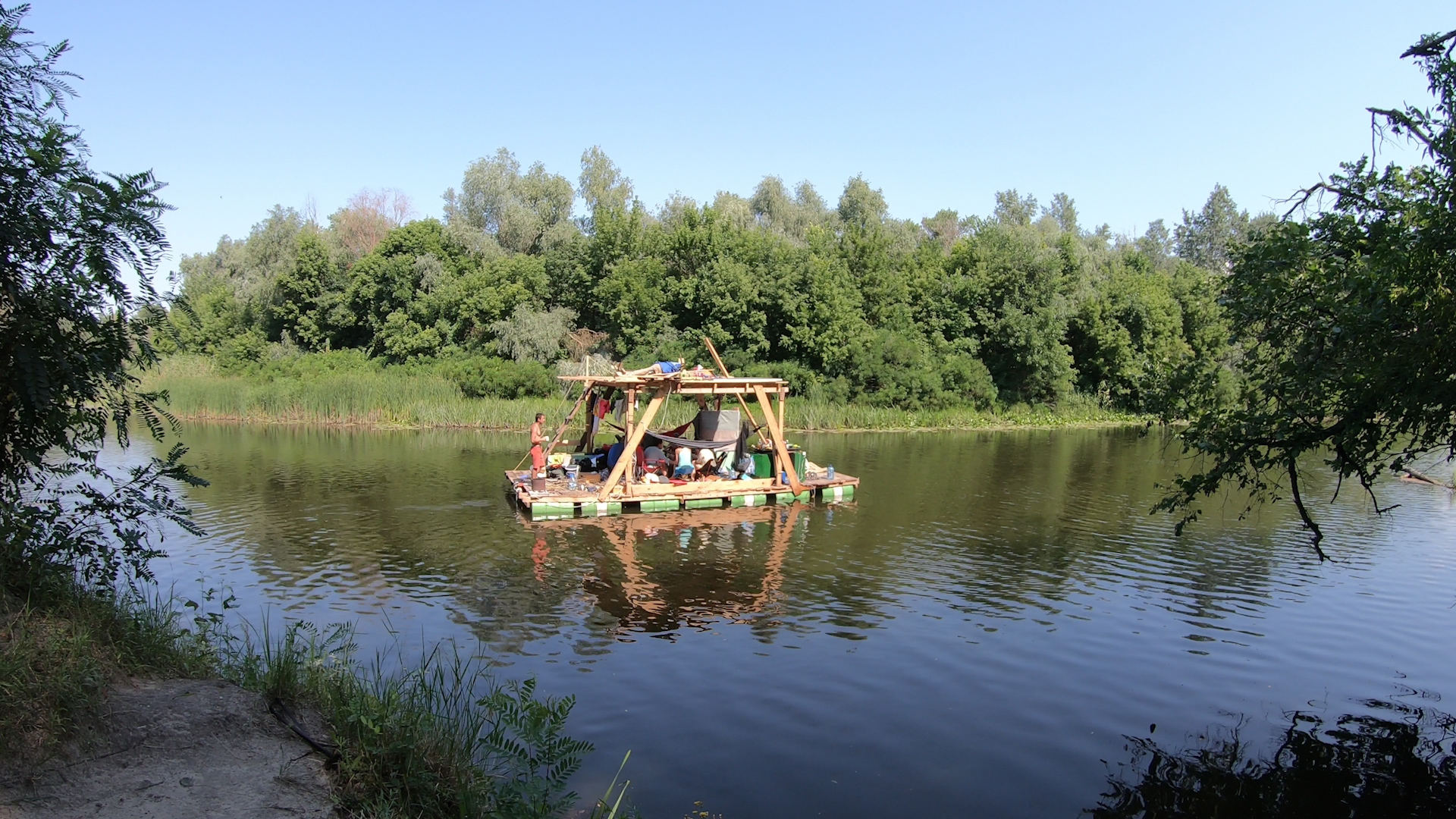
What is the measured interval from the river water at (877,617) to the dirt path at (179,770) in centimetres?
223

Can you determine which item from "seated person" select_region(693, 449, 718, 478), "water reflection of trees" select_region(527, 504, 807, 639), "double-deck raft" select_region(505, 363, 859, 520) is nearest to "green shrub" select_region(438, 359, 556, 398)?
"double-deck raft" select_region(505, 363, 859, 520)

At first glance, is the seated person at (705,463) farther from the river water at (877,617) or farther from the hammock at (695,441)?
the river water at (877,617)

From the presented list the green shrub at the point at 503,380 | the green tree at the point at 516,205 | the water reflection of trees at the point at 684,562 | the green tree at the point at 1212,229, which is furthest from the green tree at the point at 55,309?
the green tree at the point at 1212,229

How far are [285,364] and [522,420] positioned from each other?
1691 centimetres

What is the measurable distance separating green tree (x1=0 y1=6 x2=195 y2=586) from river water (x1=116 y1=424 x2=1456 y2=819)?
12.0 feet

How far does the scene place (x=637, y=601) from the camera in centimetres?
1237

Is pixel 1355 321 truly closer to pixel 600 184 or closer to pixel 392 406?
pixel 392 406

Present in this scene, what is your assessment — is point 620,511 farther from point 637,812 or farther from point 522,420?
point 522,420

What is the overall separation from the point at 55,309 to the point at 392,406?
30.6 meters

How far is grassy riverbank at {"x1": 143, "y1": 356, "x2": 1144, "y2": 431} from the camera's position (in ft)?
118

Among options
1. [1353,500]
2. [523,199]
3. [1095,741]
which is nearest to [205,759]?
[1095,741]

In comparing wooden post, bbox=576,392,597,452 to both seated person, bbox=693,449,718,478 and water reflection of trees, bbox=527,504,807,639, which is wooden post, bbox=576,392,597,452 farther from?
water reflection of trees, bbox=527,504,807,639

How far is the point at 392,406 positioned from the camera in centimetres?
3662

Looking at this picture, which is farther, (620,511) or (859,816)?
(620,511)
